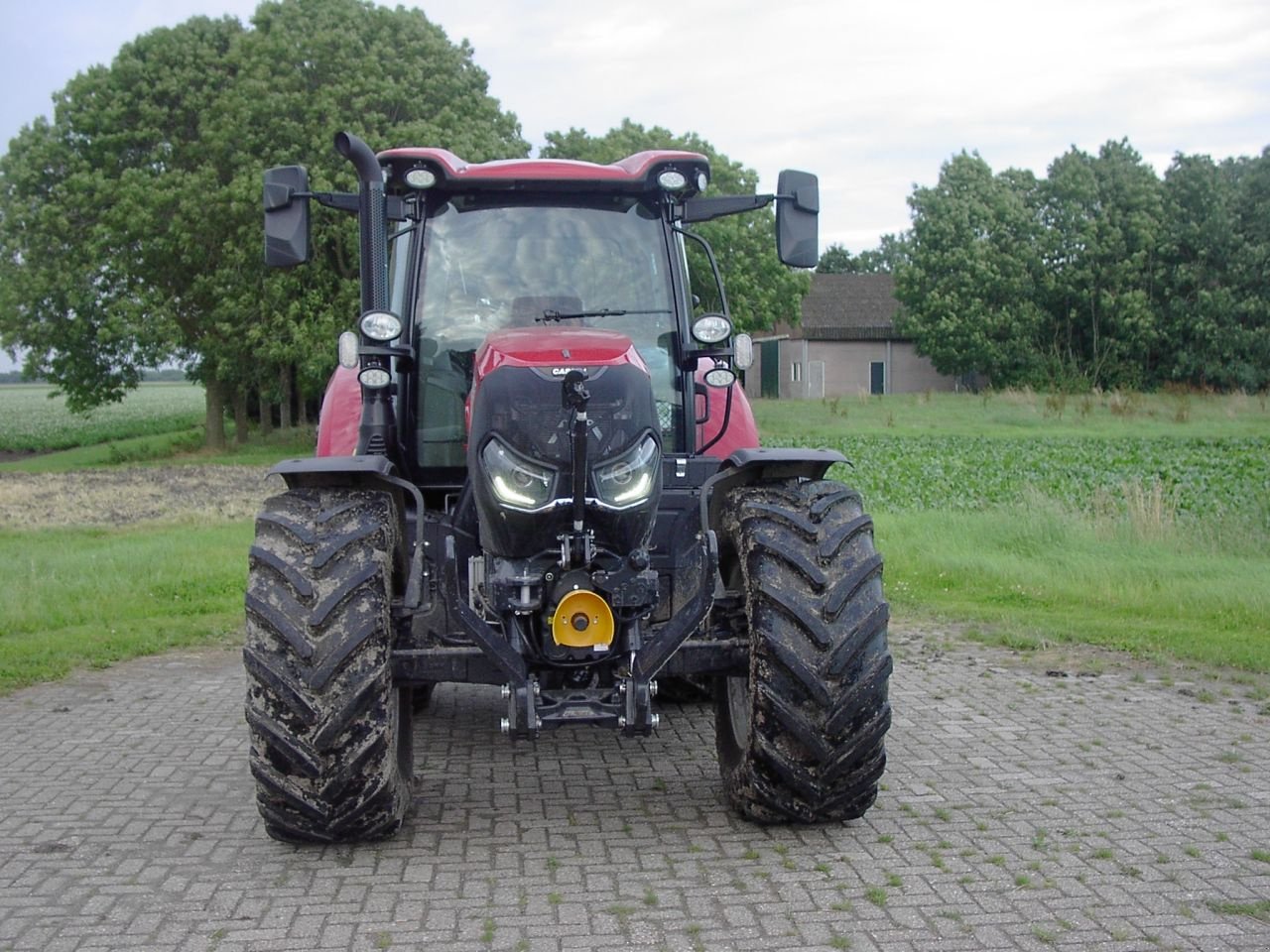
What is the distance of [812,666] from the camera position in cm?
501

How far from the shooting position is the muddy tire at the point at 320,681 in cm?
484

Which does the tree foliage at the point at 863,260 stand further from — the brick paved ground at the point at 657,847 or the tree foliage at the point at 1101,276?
the brick paved ground at the point at 657,847

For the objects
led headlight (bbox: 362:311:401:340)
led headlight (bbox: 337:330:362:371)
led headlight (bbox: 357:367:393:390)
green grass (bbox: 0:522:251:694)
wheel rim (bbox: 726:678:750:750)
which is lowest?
green grass (bbox: 0:522:251:694)

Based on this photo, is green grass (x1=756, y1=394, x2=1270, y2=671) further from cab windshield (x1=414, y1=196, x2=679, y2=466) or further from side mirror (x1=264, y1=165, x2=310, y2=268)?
side mirror (x1=264, y1=165, x2=310, y2=268)

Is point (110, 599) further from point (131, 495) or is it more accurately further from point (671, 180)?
point (131, 495)

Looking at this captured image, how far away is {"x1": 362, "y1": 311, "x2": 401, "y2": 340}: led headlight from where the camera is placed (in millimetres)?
5660

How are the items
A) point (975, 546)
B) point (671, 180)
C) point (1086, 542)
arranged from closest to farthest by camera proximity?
point (671, 180), point (1086, 542), point (975, 546)

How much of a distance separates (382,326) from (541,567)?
4.52 ft

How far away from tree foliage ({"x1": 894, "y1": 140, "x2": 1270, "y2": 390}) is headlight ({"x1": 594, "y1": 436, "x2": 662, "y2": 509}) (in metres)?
46.1

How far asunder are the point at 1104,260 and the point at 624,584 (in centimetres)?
4922

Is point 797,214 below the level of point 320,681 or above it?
above

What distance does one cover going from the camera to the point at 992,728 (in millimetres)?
7039

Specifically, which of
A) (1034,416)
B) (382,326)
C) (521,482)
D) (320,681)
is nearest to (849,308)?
(1034,416)

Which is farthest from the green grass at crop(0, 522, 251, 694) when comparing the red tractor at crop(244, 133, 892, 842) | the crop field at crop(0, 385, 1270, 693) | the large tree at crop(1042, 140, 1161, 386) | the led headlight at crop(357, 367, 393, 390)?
the large tree at crop(1042, 140, 1161, 386)
